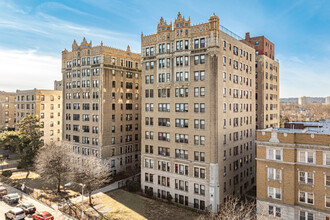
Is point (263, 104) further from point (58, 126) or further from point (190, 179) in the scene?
point (58, 126)

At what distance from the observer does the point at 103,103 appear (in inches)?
2461

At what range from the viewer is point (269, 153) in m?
36.4

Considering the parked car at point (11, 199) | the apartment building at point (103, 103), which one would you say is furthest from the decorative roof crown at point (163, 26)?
the parked car at point (11, 199)

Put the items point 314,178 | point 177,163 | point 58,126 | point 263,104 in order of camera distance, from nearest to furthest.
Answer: point 314,178 < point 177,163 < point 263,104 < point 58,126

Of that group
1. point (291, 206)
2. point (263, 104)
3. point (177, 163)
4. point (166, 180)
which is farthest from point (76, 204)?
point (263, 104)

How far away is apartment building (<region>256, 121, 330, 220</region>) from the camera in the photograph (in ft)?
106

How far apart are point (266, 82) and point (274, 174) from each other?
120 feet

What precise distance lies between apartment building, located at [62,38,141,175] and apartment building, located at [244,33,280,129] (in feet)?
113

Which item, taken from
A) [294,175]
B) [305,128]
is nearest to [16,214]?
[294,175]

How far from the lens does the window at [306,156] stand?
109ft

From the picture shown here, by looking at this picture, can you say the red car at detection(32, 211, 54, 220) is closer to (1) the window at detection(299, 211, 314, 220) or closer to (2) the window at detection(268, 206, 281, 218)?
(2) the window at detection(268, 206, 281, 218)

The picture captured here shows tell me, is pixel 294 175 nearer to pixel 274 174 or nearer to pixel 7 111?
pixel 274 174

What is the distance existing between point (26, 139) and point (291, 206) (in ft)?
227

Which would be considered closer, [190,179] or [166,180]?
[190,179]
